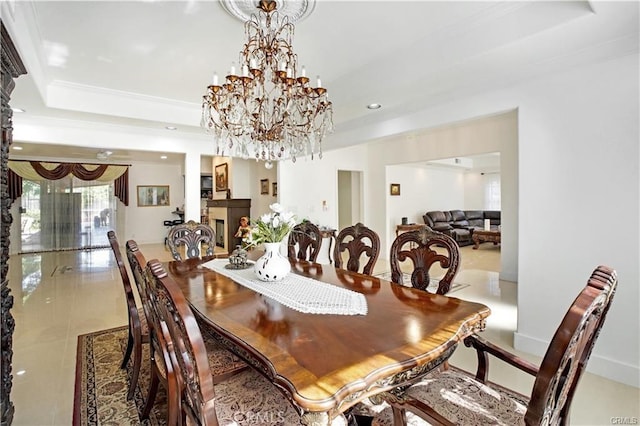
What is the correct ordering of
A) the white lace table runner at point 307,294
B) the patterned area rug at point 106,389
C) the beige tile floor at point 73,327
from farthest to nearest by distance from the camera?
the beige tile floor at point 73,327
the patterned area rug at point 106,389
the white lace table runner at point 307,294

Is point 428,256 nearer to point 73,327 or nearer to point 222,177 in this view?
point 73,327

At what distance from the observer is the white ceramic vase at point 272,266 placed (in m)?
2.16

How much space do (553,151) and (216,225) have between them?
7546 millimetres

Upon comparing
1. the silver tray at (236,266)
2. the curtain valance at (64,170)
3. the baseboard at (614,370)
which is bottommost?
the baseboard at (614,370)

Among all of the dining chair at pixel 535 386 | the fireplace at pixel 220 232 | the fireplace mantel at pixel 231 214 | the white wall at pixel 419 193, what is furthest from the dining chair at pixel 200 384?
the fireplace at pixel 220 232

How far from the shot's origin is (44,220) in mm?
8609

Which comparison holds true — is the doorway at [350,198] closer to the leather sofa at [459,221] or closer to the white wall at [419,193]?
the white wall at [419,193]

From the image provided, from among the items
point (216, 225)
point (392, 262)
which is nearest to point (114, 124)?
point (392, 262)

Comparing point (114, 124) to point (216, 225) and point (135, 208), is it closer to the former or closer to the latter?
point (216, 225)

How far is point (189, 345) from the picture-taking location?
3.22 feet

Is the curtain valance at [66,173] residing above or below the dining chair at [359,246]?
above

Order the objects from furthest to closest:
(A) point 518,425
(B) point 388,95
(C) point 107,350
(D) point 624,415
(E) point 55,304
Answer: (E) point 55,304 < (B) point 388,95 < (C) point 107,350 < (D) point 624,415 < (A) point 518,425

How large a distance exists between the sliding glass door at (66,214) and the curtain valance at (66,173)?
0.30m

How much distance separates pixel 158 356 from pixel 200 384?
94 cm
